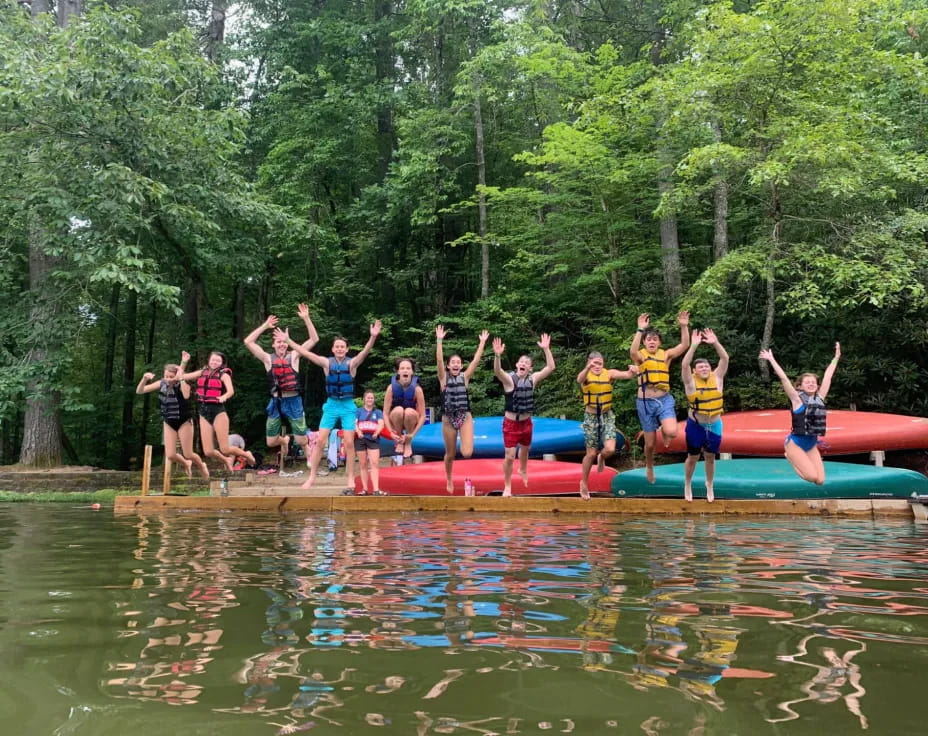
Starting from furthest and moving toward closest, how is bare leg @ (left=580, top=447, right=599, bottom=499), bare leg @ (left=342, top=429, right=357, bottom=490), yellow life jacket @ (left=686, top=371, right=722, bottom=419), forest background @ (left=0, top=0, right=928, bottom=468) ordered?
forest background @ (left=0, top=0, right=928, bottom=468)
bare leg @ (left=342, top=429, right=357, bottom=490)
bare leg @ (left=580, top=447, right=599, bottom=499)
yellow life jacket @ (left=686, top=371, right=722, bottom=419)

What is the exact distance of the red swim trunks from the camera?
872cm

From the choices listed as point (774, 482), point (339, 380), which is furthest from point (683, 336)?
point (339, 380)

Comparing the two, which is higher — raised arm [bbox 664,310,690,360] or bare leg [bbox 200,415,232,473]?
raised arm [bbox 664,310,690,360]

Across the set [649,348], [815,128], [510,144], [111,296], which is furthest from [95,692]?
[111,296]

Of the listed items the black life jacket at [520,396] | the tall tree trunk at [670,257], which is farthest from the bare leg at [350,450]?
the tall tree trunk at [670,257]

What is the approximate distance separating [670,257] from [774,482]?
23.3 feet

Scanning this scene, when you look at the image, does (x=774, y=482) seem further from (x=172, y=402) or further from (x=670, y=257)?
(x=172, y=402)

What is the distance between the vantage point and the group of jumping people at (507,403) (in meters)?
8.00

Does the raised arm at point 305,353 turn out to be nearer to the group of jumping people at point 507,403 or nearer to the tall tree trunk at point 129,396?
the group of jumping people at point 507,403

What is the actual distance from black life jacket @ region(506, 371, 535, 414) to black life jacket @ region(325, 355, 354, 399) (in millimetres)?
1971

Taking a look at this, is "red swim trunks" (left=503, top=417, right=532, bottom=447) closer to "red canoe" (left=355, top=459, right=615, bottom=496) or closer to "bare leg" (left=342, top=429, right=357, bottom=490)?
"red canoe" (left=355, top=459, right=615, bottom=496)

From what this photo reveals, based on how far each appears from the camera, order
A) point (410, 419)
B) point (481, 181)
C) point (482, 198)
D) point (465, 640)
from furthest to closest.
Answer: point (481, 181) < point (482, 198) < point (410, 419) < point (465, 640)

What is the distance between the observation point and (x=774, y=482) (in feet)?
31.5

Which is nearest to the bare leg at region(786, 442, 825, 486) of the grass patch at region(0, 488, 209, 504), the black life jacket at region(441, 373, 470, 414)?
the black life jacket at region(441, 373, 470, 414)
